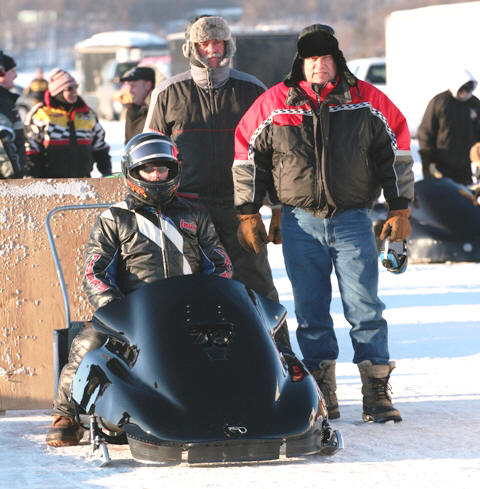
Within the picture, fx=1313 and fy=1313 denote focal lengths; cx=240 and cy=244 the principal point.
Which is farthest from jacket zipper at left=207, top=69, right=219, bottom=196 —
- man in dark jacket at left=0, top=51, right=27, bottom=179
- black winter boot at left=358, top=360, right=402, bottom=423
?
man in dark jacket at left=0, top=51, right=27, bottom=179

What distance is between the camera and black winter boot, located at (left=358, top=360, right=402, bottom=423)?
19.6ft

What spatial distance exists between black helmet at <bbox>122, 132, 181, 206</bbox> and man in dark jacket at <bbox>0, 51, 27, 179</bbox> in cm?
355

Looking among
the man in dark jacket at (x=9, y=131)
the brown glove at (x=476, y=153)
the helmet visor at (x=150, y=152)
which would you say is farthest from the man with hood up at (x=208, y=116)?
the brown glove at (x=476, y=153)

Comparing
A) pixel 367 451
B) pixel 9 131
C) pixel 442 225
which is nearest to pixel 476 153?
pixel 442 225

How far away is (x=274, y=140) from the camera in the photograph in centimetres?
606

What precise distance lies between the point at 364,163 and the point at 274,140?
43cm

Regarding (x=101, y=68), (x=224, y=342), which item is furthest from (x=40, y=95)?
(x=101, y=68)

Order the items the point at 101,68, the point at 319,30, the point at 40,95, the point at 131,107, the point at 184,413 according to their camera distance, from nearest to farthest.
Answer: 1. the point at 184,413
2. the point at 319,30
3. the point at 131,107
4. the point at 40,95
5. the point at 101,68

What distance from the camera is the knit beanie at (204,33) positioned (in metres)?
6.65

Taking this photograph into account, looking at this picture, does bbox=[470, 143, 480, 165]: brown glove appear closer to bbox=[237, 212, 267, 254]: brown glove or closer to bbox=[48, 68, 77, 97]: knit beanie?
bbox=[48, 68, 77, 97]: knit beanie

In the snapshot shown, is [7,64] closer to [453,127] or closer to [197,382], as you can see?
[453,127]

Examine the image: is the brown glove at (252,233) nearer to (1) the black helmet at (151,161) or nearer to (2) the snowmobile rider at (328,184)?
(2) the snowmobile rider at (328,184)

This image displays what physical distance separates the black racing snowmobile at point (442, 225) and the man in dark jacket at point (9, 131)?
3862 mm

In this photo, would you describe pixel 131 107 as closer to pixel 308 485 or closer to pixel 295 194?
pixel 295 194
